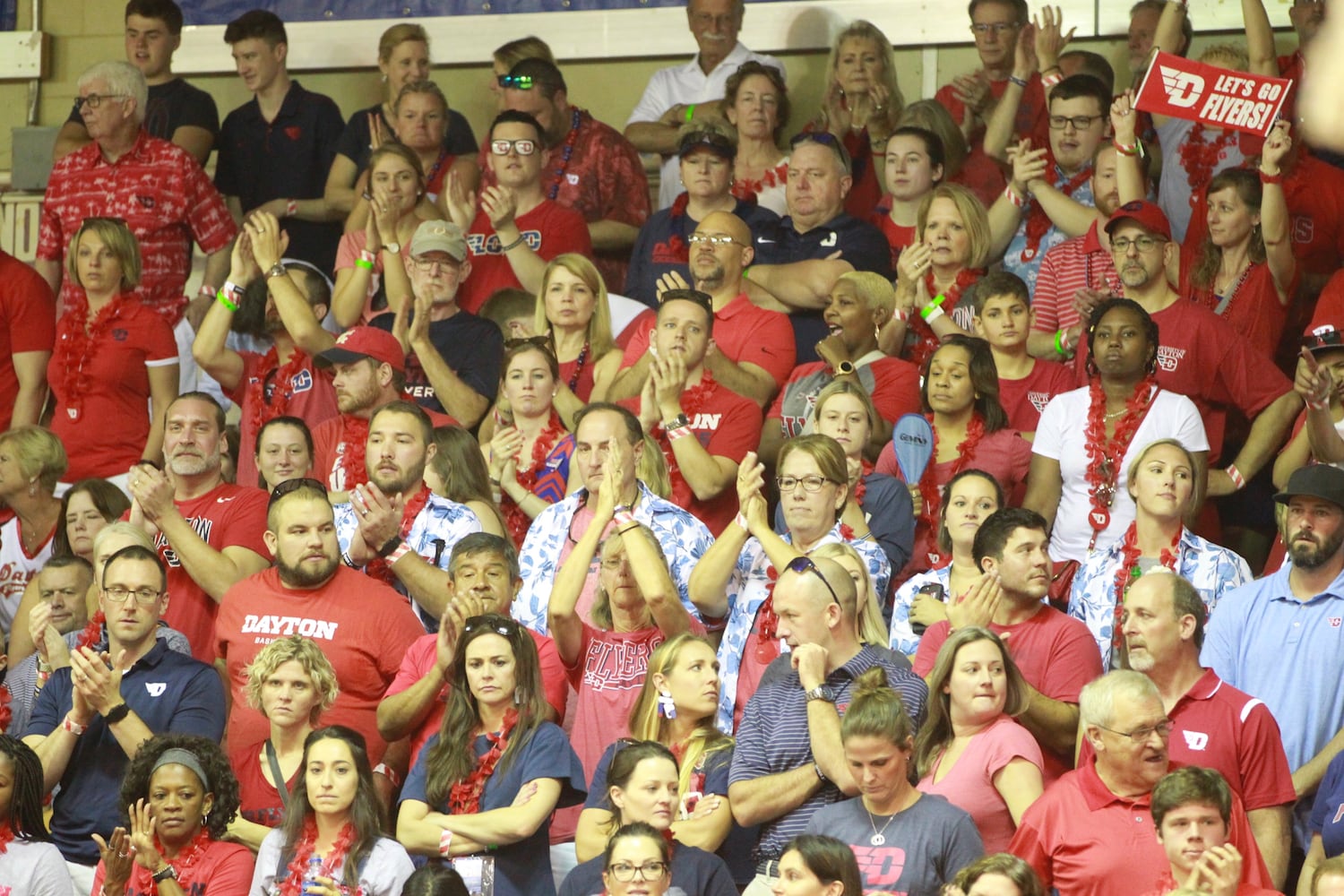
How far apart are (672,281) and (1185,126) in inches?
105

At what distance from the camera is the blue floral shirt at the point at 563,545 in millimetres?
6293

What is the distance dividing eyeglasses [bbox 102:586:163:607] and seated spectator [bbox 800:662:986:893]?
2.45 meters

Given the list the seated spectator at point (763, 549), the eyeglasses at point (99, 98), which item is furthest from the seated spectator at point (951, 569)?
the eyeglasses at point (99, 98)

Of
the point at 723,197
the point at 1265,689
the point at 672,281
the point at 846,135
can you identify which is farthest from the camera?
the point at 846,135

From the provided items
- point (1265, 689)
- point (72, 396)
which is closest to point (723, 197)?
point (72, 396)

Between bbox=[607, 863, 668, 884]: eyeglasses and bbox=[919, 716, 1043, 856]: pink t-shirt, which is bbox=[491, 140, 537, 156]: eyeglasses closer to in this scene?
bbox=[919, 716, 1043, 856]: pink t-shirt

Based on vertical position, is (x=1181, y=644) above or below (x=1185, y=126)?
below

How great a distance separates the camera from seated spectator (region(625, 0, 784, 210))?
9617 mm

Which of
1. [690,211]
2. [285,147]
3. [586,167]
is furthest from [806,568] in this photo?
[285,147]

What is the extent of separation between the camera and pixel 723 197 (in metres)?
8.52

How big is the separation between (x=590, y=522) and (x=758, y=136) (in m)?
3.30

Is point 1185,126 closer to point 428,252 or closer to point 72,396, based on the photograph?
point 428,252

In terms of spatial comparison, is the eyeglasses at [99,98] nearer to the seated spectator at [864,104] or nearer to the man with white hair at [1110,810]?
the seated spectator at [864,104]

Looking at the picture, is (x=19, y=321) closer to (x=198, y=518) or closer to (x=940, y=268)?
(x=198, y=518)
